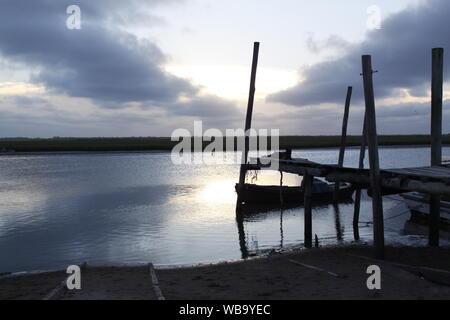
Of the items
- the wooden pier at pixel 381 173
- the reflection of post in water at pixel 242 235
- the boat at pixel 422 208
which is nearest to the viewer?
the wooden pier at pixel 381 173

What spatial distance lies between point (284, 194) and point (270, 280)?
1433 centimetres

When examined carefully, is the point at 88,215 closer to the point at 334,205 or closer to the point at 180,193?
the point at 180,193

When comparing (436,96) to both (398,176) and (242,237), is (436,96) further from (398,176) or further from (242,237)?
(242,237)

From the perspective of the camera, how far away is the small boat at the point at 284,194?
22562 mm

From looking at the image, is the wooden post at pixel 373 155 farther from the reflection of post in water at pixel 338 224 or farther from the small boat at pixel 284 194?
the small boat at pixel 284 194

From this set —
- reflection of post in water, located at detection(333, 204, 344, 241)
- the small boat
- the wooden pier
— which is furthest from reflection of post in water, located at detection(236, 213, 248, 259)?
reflection of post in water, located at detection(333, 204, 344, 241)

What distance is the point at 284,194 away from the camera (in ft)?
76.3

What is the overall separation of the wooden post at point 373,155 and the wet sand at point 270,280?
63 centimetres

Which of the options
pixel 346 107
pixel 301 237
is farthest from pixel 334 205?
pixel 301 237

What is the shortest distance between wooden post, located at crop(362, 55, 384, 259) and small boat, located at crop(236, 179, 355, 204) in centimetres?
1085

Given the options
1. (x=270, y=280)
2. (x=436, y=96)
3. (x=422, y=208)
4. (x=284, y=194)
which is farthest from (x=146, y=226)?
(x=436, y=96)

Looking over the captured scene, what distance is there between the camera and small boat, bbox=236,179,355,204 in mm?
22562

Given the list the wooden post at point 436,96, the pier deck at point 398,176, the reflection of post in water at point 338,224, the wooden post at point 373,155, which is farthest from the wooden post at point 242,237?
the wooden post at point 436,96

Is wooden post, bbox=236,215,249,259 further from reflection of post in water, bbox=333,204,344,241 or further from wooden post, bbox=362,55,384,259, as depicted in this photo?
wooden post, bbox=362,55,384,259
